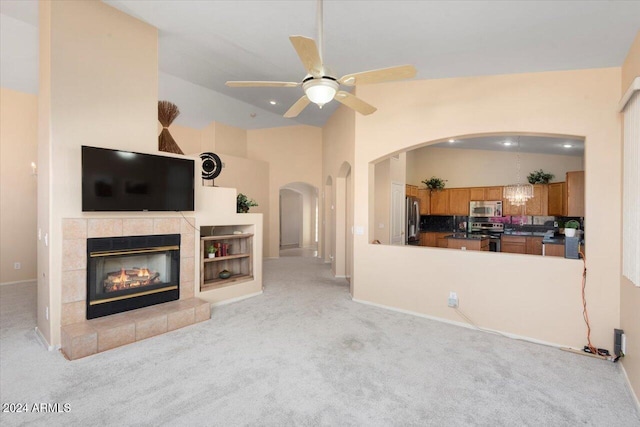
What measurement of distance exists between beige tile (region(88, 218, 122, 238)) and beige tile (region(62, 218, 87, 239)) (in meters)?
0.05

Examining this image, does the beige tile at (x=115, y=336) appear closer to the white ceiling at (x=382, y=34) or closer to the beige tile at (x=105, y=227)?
the beige tile at (x=105, y=227)

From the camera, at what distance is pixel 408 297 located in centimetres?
399

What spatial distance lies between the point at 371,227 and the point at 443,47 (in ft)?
8.15

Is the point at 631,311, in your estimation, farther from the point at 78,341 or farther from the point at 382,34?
the point at 78,341

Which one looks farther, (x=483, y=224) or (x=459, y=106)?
(x=483, y=224)

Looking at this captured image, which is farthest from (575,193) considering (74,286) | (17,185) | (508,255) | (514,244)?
(17,185)

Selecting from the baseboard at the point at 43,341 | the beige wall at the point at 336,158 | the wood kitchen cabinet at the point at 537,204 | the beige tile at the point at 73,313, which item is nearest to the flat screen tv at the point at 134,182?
the beige tile at the point at 73,313

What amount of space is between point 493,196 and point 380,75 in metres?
6.29

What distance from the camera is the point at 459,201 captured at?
24.8 feet

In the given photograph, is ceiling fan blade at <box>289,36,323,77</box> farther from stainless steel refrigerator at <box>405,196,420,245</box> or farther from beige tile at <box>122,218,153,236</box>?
stainless steel refrigerator at <box>405,196,420,245</box>

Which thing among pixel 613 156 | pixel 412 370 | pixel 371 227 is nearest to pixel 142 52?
pixel 371 227

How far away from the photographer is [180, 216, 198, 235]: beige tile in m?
3.77

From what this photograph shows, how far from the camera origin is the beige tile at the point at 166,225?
349cm

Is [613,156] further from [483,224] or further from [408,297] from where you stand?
[483,224]
